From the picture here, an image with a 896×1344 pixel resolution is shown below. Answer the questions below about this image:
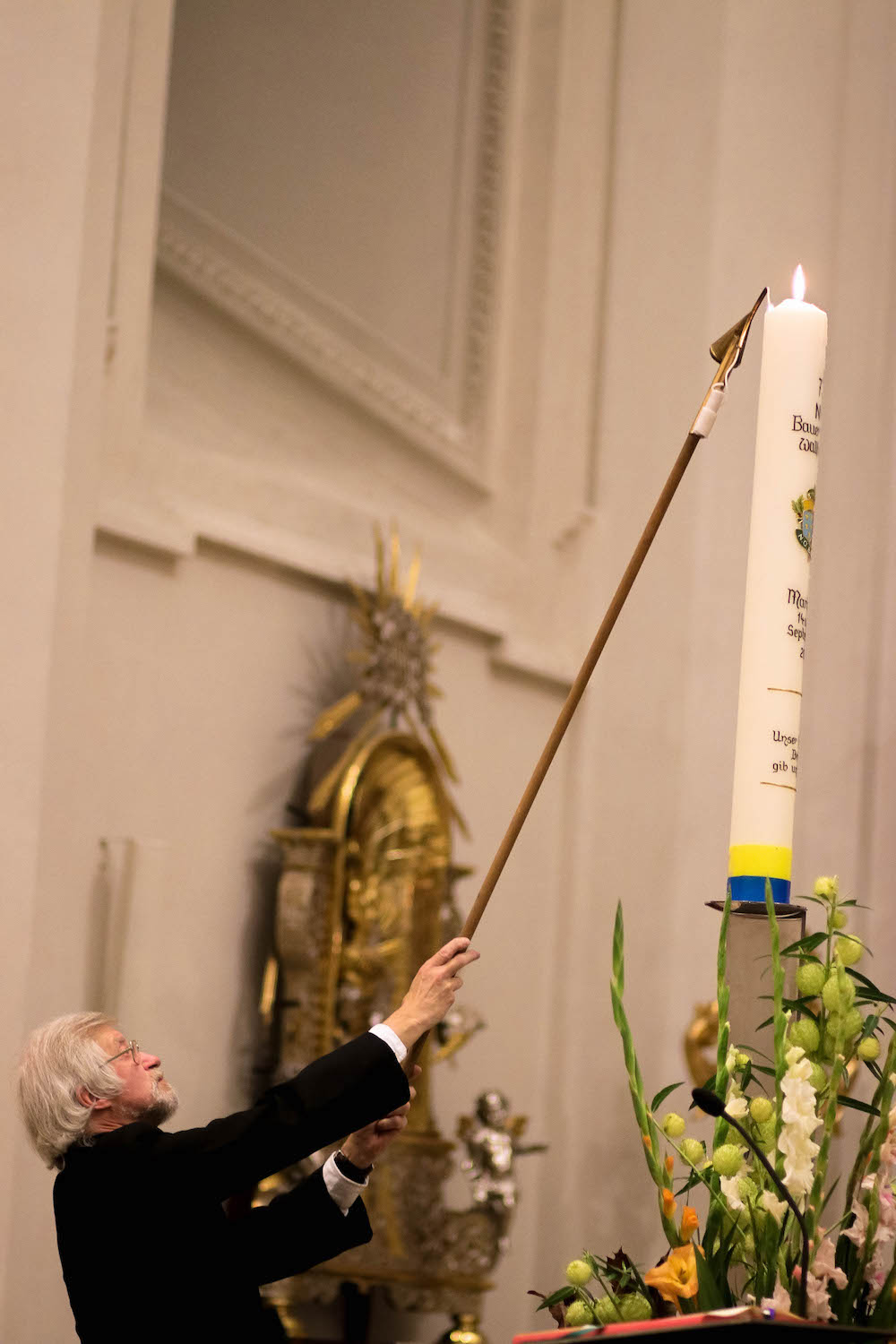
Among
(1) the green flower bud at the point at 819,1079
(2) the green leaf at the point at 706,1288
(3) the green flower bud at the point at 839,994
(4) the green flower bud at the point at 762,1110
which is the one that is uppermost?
(3) the green flower bud at the point at 839,994

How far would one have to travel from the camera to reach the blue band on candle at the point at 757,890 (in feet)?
5.84

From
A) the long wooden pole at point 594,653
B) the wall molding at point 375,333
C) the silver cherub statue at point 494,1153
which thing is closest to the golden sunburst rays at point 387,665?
the wall molding at point 375,333

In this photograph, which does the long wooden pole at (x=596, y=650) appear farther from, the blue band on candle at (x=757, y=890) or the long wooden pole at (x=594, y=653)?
the blue band on candle at (x=757, y=890)

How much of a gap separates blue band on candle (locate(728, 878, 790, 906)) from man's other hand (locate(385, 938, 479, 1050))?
0.63 metres

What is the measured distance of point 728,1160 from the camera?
1610 mm

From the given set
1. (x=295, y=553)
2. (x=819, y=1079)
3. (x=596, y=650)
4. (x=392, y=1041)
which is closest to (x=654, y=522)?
(x=596, y=650)

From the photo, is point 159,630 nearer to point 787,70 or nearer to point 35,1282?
point 35,1282

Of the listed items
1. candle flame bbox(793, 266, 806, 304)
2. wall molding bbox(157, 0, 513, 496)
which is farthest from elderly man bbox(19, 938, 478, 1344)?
wall molding bbox(157, 0, 513, 496)

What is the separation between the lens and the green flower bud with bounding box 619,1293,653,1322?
171cm

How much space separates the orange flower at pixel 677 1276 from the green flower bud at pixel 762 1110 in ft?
0.45

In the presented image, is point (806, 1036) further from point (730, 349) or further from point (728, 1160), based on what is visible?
point (730, 349)

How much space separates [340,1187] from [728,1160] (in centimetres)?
121

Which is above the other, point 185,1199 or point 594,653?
point 594,653

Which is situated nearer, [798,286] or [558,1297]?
[558,1297]
